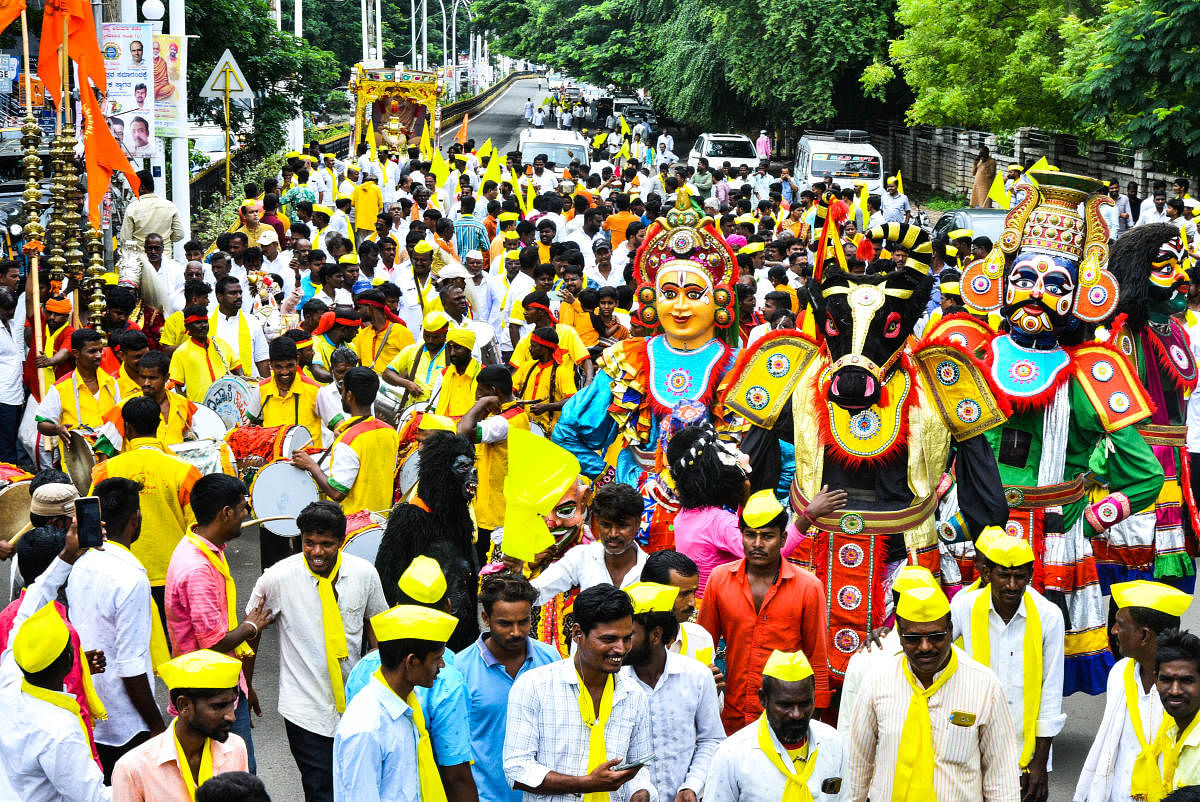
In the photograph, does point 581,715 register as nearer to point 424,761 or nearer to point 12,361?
point 424,761

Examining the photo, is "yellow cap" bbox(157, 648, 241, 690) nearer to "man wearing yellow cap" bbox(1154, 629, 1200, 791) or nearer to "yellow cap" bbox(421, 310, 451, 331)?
"man wearing yellow cap" bbox(1154, 629, 1200, 791)

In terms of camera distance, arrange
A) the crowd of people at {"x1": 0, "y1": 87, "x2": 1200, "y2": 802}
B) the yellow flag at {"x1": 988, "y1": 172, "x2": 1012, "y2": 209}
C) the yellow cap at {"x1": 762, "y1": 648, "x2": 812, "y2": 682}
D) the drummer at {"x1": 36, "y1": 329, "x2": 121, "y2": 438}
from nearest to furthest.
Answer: the yellow cap at {"x1": 762, "y1": 648, "x2": 812, "y2": 682} → the crowd of people at {"x1": 0, "y1": 87, "x2": 1200, "y2": 802} → the drummer at {"x1": 36, "y1": 329, "x2": 121, "y2": 438} → the yellow flag at {"x1": 988, "y1": 172, "x2": 1012, "y2": 209}

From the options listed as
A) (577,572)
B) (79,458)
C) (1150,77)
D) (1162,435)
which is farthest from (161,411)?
(1150,77)

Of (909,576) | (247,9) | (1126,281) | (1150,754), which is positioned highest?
(247,9)

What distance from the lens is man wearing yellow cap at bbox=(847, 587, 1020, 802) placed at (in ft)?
16.4

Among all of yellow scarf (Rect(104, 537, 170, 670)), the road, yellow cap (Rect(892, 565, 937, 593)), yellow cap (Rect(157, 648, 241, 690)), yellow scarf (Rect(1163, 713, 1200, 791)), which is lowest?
the road

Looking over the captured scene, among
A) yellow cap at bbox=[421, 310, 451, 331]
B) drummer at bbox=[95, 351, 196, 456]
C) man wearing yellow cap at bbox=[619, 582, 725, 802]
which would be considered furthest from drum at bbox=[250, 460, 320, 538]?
man wearing yellow cap at bbox=[619, 582, 725, 802]

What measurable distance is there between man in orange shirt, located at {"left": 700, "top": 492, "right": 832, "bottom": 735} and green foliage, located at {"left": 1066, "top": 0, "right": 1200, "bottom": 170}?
1862 cm

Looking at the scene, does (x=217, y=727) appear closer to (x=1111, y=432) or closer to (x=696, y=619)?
(x=696, y=619)

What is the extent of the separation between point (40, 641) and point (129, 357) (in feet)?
14.6

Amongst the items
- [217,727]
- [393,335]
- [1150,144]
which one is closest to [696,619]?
[217,727]

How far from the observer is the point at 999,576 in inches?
237

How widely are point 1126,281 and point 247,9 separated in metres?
22.3

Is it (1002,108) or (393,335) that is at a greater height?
(1002,108)
